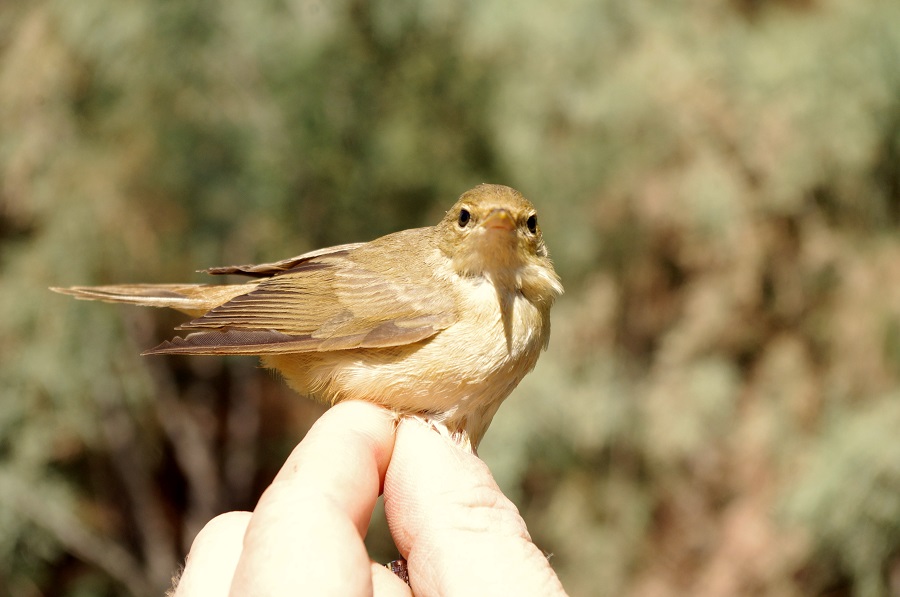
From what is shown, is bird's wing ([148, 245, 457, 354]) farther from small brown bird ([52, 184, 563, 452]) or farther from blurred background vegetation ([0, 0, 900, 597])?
blurred background vegetation ([0, 0, 900, 597])

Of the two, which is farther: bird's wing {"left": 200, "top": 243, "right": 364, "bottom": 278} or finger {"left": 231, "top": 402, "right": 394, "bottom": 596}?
bird's wing {"left": 200, "top": 243, "right": 364, "bottom": 278}

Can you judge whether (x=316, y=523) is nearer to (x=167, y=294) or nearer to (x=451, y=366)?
(x=451, y=366)

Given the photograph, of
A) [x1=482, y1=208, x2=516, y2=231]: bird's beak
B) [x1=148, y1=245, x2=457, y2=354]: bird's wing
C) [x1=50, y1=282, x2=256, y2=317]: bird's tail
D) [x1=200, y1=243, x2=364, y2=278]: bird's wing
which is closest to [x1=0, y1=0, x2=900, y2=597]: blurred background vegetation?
[x1=200, y1=243, x2=364, y2=278]: bird's wing

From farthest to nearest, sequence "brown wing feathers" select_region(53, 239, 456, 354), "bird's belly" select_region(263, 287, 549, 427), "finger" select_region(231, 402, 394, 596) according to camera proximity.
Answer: "brown wing feathers" select_region(53, 239, 456, 354), "bird's belly" select_region(263, 287, 549, 427), "finger" select_region(231, 402, 394, 596)

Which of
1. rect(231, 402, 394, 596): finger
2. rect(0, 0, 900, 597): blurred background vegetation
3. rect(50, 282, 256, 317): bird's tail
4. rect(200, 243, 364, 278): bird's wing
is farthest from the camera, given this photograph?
rect(0, 0, 900, 597): blurred background vegetation

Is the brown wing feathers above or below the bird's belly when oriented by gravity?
above

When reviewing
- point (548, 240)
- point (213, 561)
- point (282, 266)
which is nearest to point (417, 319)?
point (282, 266)

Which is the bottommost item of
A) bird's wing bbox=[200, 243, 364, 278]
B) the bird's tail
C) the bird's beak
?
the bird's tail

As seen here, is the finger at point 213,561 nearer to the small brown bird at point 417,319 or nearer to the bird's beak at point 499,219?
the small brown bird at point 417,319
